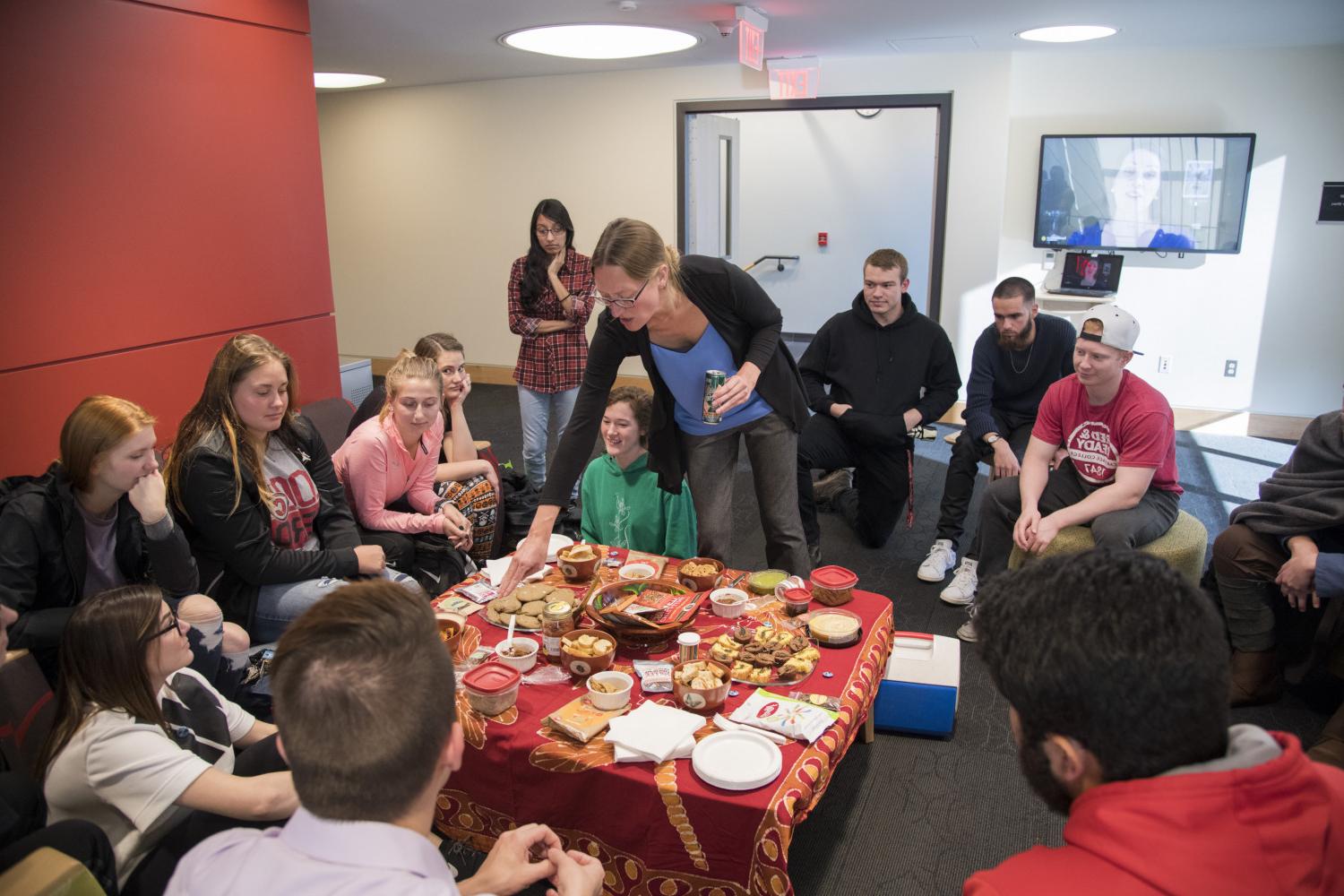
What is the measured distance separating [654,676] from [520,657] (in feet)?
1.02

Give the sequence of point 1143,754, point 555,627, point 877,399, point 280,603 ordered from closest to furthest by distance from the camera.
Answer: point 1143,754 < point 555,627 < point 280,603 < point 877,399

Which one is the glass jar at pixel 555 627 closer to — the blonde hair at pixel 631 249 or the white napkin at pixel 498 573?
the white napkin at pixel 498 573

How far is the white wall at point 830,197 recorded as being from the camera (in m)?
8.38

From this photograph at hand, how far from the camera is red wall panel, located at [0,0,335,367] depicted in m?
2.78

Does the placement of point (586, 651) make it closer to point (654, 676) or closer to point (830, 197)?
point (654, 676)

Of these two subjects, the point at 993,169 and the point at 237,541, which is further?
the point at 993,169

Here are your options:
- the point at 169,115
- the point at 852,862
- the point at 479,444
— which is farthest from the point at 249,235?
the point at 852,862

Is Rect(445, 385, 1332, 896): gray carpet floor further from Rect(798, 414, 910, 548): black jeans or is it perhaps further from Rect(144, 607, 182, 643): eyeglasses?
Rect(144, 607, 182, 643): eyeglasses

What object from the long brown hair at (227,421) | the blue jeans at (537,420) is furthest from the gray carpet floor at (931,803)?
the blue jeans at (537,420)

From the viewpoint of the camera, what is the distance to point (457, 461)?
3533 millimetres

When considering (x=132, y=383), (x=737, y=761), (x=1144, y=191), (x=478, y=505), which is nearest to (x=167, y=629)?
(x=737, y=761)

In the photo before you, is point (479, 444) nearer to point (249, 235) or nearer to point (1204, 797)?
point (249, 235)

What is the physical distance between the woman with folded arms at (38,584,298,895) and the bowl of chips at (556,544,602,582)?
94cm

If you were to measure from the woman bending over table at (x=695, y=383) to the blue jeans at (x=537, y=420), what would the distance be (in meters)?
1.59
